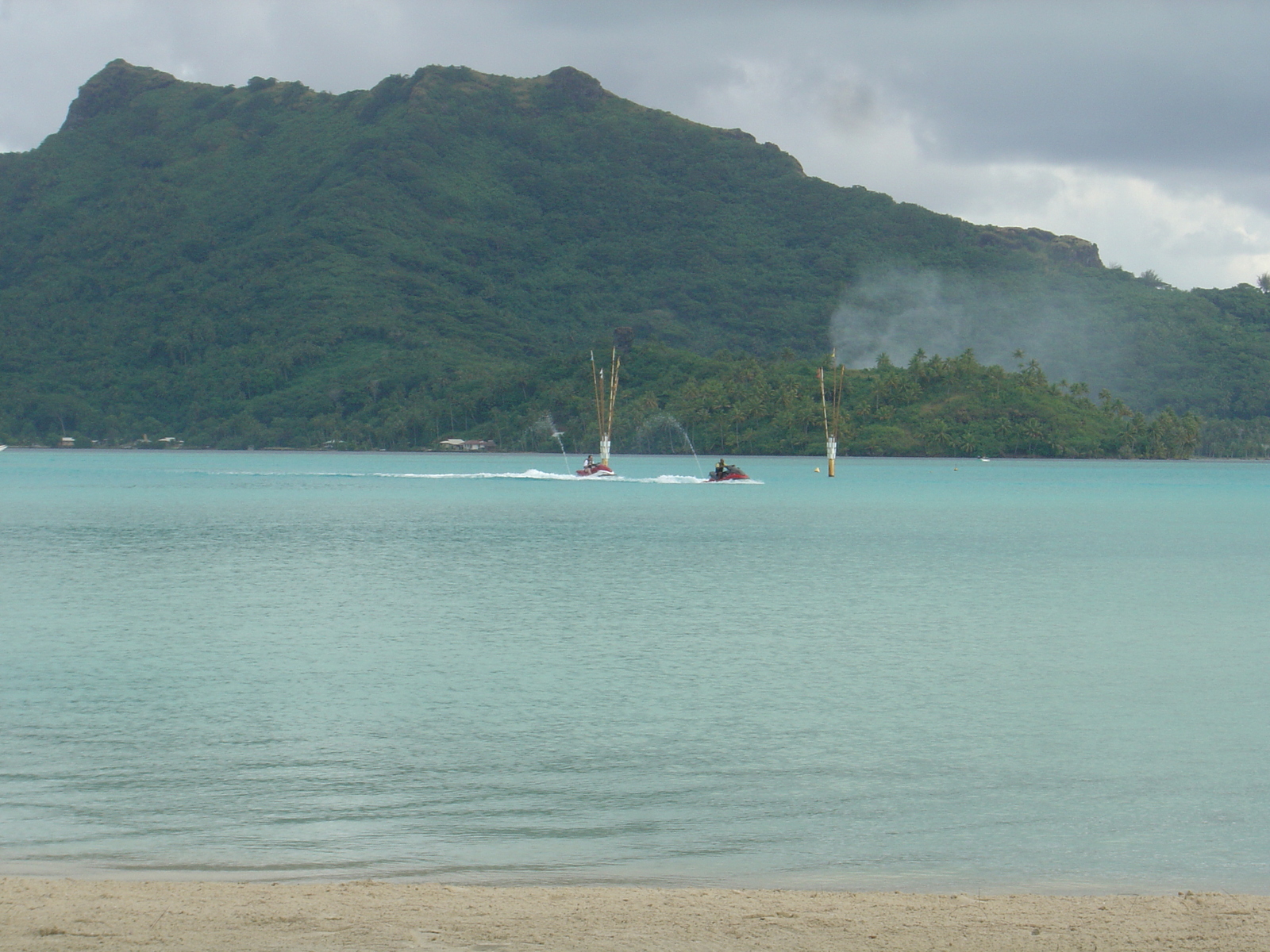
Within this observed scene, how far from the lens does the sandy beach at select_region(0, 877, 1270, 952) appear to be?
9109mm

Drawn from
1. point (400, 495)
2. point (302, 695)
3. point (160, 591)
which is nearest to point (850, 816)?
point (302, 695)

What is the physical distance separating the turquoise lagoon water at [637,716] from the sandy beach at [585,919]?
944 millimetres

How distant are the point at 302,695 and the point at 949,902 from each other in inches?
516

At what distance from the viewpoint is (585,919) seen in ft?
32.1

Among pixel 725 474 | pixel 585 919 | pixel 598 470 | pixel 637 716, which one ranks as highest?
pixel 598 470

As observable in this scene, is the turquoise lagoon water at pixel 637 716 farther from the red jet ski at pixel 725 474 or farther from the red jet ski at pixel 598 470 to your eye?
the red jet ski at pixel 598 470

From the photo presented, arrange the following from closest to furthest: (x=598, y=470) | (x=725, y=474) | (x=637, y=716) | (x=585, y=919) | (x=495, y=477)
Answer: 1. (x=585, y=919)
2. (x=637, y=716)
3. (x=725, y=474)
4. (x=598, y=470)
5. (x=495, y=477)

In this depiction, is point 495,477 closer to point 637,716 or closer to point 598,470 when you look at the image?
point 598,470

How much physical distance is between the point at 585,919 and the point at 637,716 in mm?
9903

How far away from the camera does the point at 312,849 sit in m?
12.2

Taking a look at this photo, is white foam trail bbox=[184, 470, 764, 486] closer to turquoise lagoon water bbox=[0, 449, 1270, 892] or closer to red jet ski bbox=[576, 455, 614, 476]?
red jet ski bbox=[576, 455, 614, 476]

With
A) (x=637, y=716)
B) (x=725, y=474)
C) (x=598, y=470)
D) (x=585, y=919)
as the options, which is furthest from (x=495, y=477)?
(x=585, y=919)

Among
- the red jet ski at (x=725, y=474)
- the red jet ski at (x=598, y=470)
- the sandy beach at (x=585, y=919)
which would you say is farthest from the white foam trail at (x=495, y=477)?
the sandy beach at (x=585, y=919)

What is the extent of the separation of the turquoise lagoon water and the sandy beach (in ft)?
3.10
